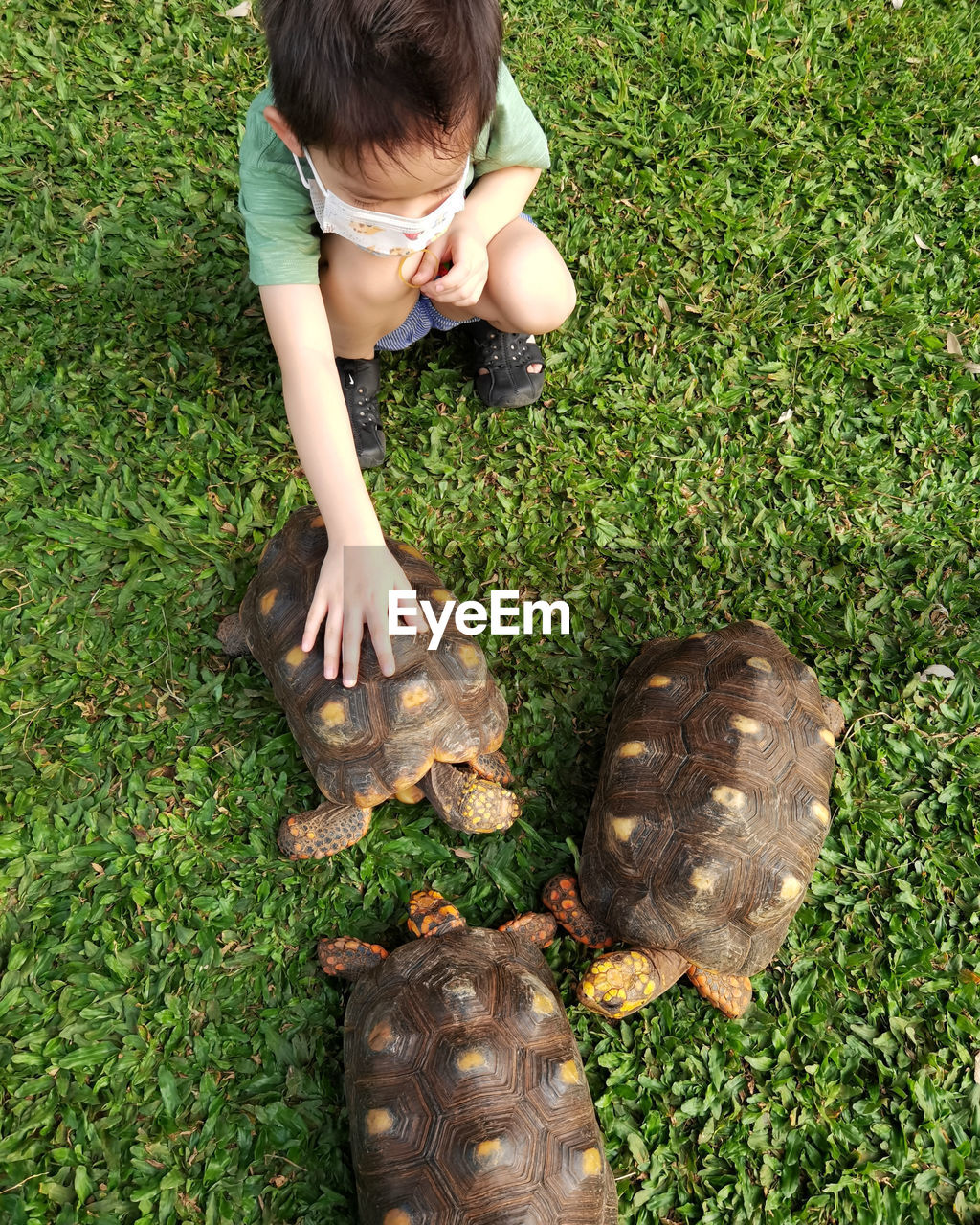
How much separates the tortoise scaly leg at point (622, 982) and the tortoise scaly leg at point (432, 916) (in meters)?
0.41

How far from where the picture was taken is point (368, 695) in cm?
241

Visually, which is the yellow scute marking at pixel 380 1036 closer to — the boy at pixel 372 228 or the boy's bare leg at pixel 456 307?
the boy at pixel 372 228

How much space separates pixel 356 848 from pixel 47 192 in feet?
9.33

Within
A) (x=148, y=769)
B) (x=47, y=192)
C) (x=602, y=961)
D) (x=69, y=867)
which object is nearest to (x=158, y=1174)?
(x=69, y=867)

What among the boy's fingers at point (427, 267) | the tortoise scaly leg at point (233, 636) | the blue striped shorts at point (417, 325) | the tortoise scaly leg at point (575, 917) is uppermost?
the boy's fingers at point (427, 267)

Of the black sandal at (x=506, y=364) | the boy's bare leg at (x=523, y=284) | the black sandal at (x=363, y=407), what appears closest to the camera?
the boy's bare leg at (x=523, y=284)

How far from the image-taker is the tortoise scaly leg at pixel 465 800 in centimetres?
262

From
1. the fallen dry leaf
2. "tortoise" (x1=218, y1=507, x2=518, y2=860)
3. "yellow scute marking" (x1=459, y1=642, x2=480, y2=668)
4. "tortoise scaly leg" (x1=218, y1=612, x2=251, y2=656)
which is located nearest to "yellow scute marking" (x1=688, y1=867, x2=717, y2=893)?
"tortoise" (x1=218, y1=507, x2=518, y2=860)

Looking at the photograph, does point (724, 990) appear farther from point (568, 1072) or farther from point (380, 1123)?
point (380, 1123)

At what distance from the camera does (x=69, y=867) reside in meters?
2.54

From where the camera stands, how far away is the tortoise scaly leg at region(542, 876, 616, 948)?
254cm

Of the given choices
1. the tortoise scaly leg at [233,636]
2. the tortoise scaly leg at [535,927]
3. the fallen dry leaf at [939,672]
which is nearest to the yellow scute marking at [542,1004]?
the tortoise scaly leg at [535,927]

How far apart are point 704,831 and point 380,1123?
1108mm

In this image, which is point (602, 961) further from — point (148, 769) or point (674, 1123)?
point (148, 769)
